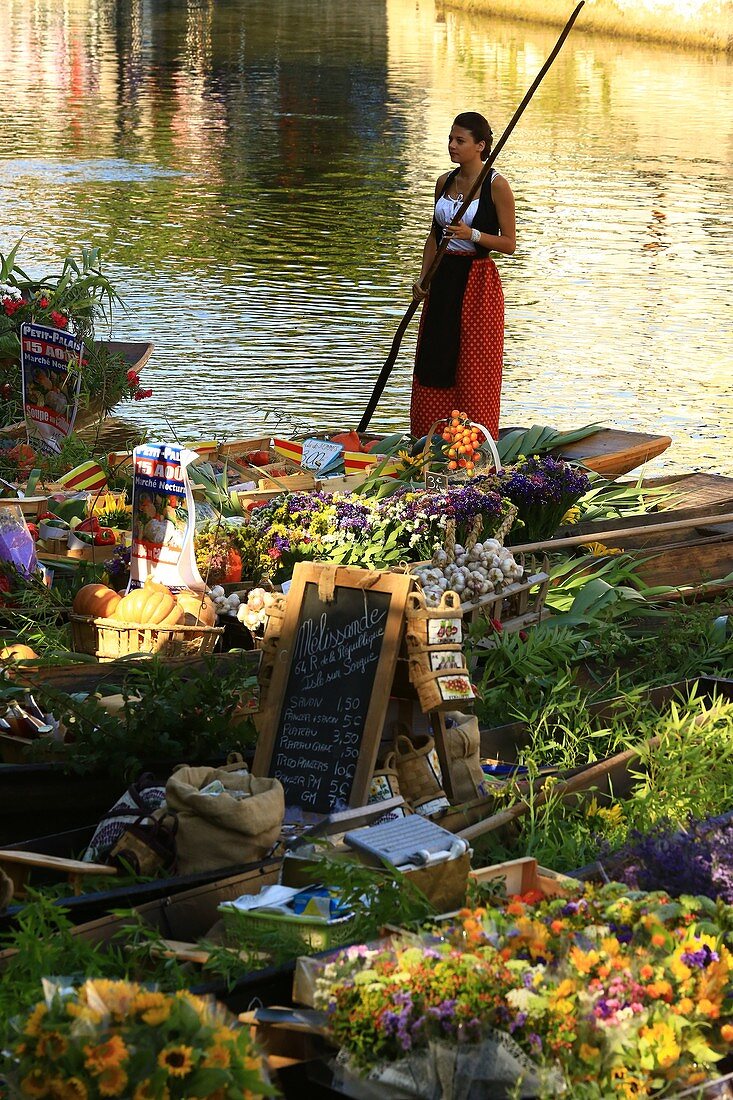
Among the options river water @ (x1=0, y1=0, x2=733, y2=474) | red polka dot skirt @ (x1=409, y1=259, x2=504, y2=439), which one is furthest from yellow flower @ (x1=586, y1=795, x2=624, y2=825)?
river water @ (x1=0, y1=0, x2=733, y2=474)

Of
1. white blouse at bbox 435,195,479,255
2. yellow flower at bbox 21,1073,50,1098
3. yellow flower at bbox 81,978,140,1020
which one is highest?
white blouse at bbox 435,195,479,255

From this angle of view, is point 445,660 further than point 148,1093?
Yes

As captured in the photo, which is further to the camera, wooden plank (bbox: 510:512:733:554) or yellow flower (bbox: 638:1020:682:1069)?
wooden plank (bbox: 510:512:733:554)

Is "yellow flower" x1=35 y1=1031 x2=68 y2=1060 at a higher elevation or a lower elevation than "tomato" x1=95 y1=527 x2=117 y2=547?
higher

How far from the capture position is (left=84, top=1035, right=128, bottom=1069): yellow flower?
2096mm

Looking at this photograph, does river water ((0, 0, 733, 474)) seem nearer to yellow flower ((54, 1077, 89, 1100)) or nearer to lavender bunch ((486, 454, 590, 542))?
lavender bunch ((486, 454, 590, 542))

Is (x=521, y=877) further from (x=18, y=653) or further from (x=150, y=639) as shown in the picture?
(x=18, y=653)

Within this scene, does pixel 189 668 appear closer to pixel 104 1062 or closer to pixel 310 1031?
pixel 310 1031

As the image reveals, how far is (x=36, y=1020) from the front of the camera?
219cm

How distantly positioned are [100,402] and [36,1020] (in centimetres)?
567

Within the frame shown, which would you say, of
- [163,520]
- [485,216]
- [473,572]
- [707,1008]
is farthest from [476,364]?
[707,1008]

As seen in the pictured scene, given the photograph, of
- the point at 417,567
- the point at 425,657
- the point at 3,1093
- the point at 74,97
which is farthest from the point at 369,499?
the point at 74,97

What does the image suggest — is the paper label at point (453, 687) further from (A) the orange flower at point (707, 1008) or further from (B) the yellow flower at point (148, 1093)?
(B) the yellow flower at point (148, 1093)

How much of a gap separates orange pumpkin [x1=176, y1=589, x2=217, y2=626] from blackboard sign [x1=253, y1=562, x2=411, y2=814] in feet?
2.66
